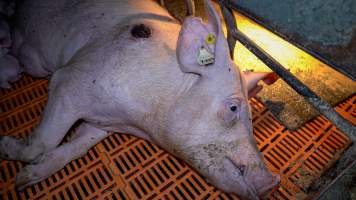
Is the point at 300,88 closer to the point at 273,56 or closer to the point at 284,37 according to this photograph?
the point at 284,37

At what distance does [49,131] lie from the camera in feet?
7.39

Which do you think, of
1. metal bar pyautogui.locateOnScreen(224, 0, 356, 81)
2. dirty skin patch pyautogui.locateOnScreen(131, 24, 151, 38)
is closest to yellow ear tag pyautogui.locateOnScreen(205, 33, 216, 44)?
metal bar pyautogui.locateOnScreen(224, 0, 356, 81)

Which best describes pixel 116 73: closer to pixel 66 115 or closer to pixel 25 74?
pixel 66 115

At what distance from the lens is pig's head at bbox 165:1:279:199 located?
1790 mm

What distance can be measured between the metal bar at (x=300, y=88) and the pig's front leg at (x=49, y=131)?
149 cm

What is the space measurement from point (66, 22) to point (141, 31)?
883 millimetres

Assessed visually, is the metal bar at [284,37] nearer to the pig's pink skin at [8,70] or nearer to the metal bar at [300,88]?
the metal bar at [300,88]

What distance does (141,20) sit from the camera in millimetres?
2438

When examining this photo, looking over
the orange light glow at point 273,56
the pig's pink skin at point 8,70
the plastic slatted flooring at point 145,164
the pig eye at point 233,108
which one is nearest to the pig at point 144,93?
the pig eye at point 233,108

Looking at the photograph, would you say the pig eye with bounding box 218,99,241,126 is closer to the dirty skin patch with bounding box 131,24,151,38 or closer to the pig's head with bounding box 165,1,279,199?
the pig's head with bounding box 165,1,279,199

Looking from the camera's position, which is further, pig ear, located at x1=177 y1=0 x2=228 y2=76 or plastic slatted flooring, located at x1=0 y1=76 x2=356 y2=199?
plastic slatted flooring, located at x1=0 y1=76 x2=356 y2=199

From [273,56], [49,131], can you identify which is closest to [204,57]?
[49,131]

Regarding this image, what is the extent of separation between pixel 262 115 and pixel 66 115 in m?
2.02

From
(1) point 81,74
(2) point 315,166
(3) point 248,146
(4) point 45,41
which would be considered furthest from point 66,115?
(2) point 315,166
